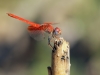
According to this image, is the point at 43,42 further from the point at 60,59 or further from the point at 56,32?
the point at 60,59

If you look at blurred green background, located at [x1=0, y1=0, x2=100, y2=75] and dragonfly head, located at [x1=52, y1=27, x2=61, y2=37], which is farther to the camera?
blurred green background, located at [x1=0, y1=0, x2=100, y2=75]

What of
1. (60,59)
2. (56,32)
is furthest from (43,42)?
(60,59)

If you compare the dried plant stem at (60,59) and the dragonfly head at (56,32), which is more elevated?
the dragonfly head at (56,32)

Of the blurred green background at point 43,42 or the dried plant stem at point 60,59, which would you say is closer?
the dried plant stem at point 60,59

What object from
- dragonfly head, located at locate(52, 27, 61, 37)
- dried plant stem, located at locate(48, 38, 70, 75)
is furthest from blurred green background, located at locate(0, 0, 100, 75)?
dried plant stem, located at locate(48, 38, 70, 75)

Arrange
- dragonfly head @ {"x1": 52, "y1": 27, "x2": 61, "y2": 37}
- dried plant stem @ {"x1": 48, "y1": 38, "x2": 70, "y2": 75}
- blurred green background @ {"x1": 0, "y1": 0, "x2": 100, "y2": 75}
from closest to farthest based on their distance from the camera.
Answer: dried plant stem @ {"x1": 48, "y1": 38, "x2": 70, "y2": 75}
dragonfly head @ {"x1": 52, "y1": 27, "x2": 61, "y2": 37}
blurred green background @ {"x1": 0, "y1": 0, "x2": 100, "y2": 75}

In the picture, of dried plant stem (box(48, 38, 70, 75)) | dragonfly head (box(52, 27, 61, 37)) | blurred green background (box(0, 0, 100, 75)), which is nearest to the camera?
dried plant stem (box(48, 38, 70, 75))

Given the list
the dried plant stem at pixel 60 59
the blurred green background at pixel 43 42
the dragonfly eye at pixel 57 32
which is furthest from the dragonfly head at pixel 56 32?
the blurred green background at pixel 43 42

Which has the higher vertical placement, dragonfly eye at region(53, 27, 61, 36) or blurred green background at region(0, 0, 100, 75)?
blurred green background at region(0, 0, 100, 75)

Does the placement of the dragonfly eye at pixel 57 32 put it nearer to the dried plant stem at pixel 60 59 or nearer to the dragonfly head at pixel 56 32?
the dragonfly head at pixel 56 32

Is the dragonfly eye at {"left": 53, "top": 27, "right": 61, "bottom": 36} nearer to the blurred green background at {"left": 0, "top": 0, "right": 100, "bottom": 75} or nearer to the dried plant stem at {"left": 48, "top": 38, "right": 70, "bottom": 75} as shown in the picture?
the dried plant stem at {"left": 48, "top": 38, "right": 70, "bottom": 75}
